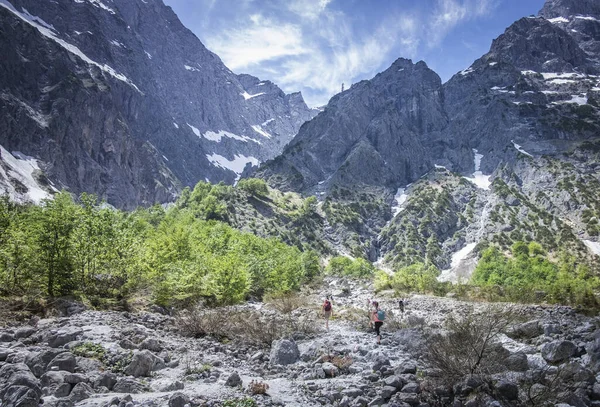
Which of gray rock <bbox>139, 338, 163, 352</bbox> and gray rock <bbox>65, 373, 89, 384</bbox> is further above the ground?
gray rock <bbox>139, 338, 163, 352</bbox>

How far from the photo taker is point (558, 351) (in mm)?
13461

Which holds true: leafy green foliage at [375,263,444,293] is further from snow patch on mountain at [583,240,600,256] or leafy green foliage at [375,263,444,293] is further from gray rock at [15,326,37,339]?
snow patch on mountain at [583,240,600,256]

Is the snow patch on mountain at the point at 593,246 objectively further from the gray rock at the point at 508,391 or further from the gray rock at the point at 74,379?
the gray rock at the point at 74,379

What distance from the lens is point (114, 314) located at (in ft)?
64.3

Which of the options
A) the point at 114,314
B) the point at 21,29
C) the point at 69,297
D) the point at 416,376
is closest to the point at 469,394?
the point at 416,376

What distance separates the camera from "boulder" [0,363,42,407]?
7.86m

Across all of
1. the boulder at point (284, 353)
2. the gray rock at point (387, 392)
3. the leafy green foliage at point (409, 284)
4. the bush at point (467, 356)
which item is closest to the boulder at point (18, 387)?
the boulder at point (284, 353)

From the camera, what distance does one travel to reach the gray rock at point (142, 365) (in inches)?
471

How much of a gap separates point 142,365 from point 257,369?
4.01 m

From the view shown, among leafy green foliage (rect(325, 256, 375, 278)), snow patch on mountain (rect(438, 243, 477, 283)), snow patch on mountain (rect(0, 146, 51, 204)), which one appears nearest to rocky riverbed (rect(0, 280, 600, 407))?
leafy green foliage (rect(325, 256, 375, 278))

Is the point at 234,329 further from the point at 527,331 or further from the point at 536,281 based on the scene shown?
the point at 536,281

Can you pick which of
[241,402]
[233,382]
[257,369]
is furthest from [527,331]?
[241,402]

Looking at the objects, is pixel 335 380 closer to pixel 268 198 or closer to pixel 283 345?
pixel 283 345

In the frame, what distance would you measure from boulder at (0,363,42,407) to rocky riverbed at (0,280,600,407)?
0.08 ft
